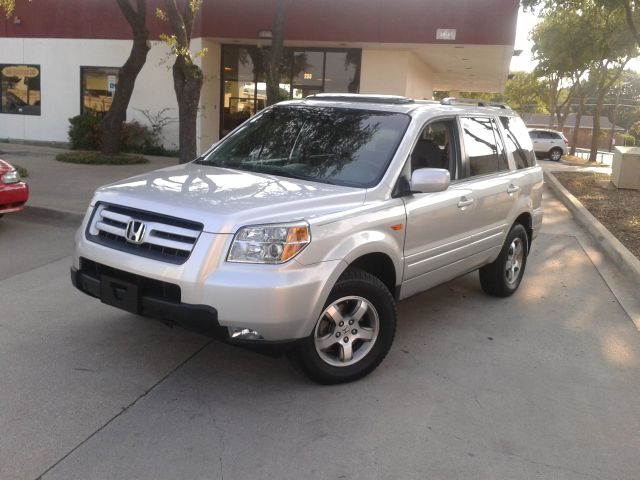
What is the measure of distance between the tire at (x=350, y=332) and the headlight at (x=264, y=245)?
0.48 meters

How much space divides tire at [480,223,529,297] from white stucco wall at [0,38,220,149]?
13.7 metres

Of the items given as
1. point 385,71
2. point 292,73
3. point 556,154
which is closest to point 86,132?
point 292,73

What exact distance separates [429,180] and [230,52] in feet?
53.6

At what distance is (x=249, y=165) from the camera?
4.88 meters

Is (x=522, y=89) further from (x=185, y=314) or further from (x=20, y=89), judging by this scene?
(x=185, y=314)

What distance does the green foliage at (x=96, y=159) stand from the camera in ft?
50.8

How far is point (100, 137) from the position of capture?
18641 mm

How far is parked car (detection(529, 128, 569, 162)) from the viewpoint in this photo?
3384cm

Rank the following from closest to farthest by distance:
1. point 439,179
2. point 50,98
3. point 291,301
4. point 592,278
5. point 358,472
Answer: point 358,472
point 291,301
point 439,179
point 592,278
point 50,98

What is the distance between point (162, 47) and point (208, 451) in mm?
17550

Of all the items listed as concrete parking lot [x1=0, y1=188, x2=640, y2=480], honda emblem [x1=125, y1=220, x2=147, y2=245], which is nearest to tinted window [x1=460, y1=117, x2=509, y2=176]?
concrete parking lot [x1=0, y1=188, x2=640, y2=480]

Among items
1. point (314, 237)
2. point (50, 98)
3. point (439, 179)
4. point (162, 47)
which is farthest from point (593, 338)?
point (50, 98)

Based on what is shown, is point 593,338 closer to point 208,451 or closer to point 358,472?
point 358,472

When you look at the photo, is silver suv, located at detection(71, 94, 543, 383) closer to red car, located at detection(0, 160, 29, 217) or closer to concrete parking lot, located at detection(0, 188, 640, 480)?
concrete parking lot, located at detection(0, 188, 640, 480)
